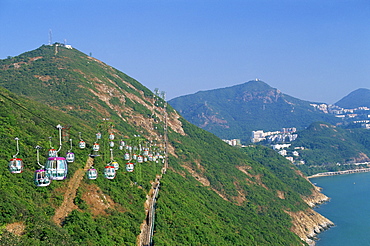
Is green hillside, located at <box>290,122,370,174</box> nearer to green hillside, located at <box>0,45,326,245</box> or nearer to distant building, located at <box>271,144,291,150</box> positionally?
distant building, located at <box>271,144,291,150</box>

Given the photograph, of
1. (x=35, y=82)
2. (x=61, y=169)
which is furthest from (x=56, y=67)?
(x=61, y=169)

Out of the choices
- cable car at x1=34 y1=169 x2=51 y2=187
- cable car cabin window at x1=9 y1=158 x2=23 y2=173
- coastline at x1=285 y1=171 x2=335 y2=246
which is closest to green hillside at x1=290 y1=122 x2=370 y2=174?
coastline at x1=285 y1=171 x2=335 y2=246

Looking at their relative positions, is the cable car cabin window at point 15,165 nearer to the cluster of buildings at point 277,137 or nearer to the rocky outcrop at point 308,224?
the rocky outcrop at point 308,224

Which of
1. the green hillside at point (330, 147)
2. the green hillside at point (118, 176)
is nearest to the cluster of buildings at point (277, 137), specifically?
the green hillside at point (330, 147)

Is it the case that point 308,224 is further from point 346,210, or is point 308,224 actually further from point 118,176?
A: point 118,176

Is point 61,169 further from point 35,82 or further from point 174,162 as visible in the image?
point 35,82

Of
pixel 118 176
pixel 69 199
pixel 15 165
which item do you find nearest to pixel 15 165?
pixel 15 165
